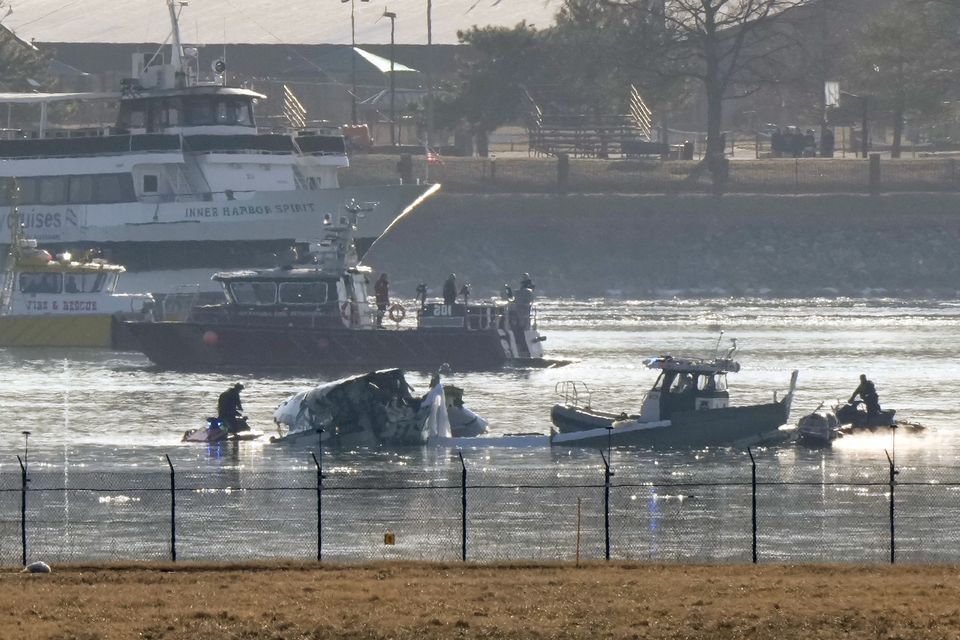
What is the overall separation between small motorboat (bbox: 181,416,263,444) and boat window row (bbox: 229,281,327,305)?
18.4 m

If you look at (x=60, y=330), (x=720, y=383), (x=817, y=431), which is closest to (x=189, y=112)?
(x=60, y=330)

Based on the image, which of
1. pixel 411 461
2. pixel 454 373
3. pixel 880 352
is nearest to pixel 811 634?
pixel 411 461

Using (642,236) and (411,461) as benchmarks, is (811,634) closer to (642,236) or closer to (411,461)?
(411,461)

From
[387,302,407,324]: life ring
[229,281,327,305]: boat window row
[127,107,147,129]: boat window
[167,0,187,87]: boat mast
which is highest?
[167,0,187,87]: boat mast

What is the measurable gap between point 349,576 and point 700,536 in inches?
300

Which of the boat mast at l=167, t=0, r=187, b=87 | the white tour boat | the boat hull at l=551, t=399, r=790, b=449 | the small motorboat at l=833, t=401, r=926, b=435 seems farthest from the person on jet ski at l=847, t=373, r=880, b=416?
the boat mast at l=167, t=0, r=187, b=87

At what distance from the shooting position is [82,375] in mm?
61906

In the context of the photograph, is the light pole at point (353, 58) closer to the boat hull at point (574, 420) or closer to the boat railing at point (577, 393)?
the boat railing at point (577, 393)

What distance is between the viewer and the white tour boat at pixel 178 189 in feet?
258

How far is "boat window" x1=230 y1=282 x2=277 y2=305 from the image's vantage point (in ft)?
205

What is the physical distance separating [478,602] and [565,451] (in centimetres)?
1786

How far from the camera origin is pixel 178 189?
261 feet

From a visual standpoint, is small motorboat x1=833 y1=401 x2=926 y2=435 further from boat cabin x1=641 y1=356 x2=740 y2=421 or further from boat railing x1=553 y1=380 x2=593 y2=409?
boat railing x1=553 y1=380 x2=593 y2=409

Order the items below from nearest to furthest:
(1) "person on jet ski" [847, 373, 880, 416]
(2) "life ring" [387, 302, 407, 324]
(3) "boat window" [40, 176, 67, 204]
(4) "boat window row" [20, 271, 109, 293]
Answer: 1. (1) "person on jet ski" [847, 373, 880, 416]
2. (2) "life ring" [387, 302, 407, 324]
3. (4) "boat window row" [20, 271, 109, 293]
4. (3) "boat window" [40, 176, 67, 204]
